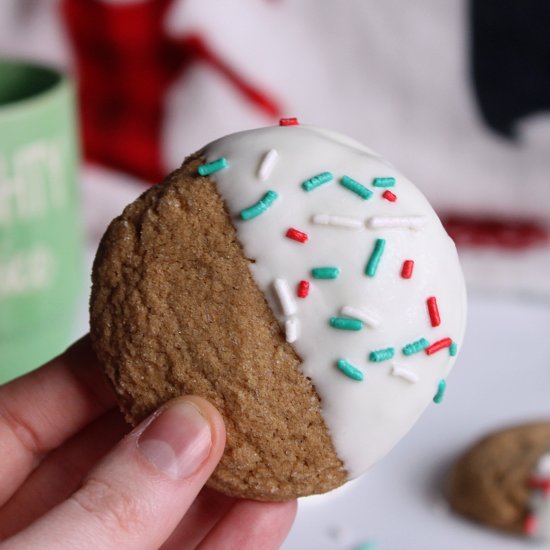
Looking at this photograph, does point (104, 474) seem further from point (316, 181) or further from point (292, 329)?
point (316, 181)

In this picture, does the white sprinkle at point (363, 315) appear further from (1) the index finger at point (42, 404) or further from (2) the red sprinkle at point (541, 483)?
(2) the red sprinkle at point (541, 483)

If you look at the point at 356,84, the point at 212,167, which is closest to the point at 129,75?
the point at 356,84

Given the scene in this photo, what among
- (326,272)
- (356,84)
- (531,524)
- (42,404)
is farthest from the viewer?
(356,84)

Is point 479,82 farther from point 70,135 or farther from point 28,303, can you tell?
point 28,303

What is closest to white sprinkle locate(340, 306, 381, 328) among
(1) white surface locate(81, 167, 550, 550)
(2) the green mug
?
(1) white surface locate(81, 167, 550, 550)

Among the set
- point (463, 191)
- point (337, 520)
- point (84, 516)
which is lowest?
point (337, 520)

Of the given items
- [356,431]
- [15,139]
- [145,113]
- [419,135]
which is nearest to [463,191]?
[419,135]

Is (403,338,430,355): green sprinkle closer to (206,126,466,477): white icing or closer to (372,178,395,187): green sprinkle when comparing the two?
(206,126,466,477): white icing
